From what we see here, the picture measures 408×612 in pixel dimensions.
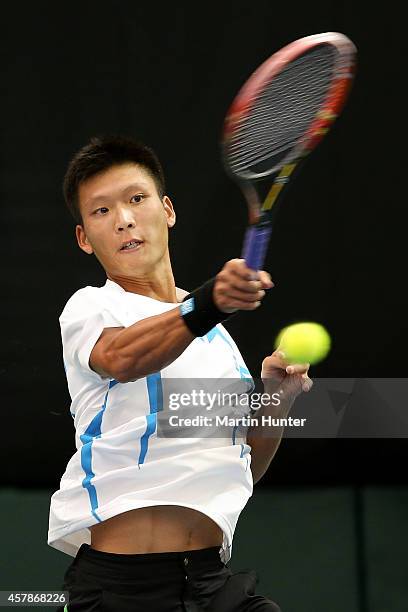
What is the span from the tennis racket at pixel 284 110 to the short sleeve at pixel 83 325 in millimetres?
299

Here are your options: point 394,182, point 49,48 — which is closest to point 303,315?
point 394,182

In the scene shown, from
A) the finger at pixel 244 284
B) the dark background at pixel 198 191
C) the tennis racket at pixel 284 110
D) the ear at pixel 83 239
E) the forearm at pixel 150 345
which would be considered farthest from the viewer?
the dark background at pixel 198 191

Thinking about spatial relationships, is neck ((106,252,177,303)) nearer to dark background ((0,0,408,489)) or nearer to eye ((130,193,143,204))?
eye ((130,193,143,204))

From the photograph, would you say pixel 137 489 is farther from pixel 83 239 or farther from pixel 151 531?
pixel 83 239

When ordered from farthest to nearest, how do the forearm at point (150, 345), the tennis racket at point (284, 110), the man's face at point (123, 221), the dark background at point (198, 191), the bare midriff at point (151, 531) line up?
the dark background at point (198, 191) < the man's face at point (123, 221) < the bare midriff at point (151, 531) < the tennis racket at point (284, 110) < the forearm at point (150, 345)

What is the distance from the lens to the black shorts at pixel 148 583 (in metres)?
2.20

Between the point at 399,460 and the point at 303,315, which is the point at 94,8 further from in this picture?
the point at 399,460

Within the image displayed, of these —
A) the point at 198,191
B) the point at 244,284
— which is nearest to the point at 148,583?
the point at 244,284

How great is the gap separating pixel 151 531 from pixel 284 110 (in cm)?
81

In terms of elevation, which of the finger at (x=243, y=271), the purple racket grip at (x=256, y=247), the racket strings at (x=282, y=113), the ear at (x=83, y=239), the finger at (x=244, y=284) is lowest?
the ear at (x=83, y=239)

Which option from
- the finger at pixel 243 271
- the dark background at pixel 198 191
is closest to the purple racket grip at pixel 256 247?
the finger at pixel 243 271

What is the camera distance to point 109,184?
2408 mm

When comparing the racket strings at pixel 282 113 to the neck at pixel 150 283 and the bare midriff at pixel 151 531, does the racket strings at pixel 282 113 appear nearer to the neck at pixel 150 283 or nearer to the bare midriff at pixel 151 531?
the neck at pixel 150 283

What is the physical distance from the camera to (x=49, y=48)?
328cm
